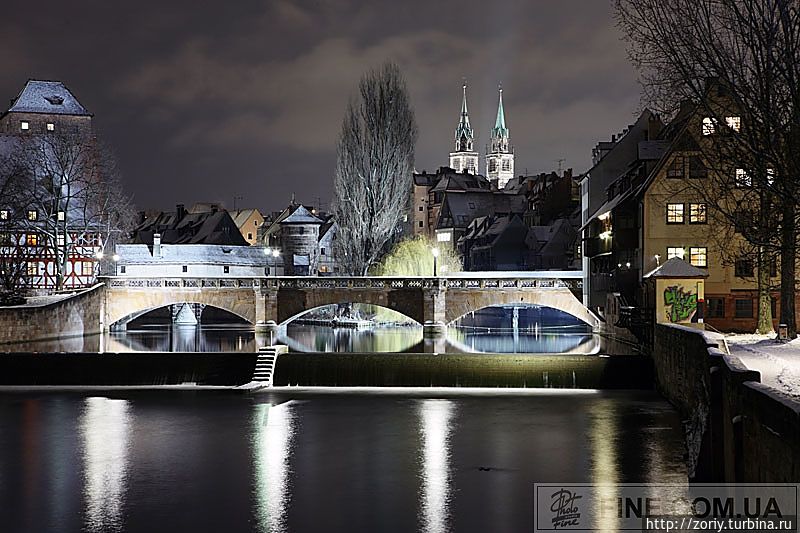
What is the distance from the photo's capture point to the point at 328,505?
2402cm

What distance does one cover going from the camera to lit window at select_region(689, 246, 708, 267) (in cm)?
5788

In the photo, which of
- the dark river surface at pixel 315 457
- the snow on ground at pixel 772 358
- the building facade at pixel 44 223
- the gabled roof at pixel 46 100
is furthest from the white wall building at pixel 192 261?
the snow on ground at pixel 772 358

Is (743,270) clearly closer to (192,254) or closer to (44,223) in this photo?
(44,223)

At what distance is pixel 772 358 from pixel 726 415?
8684 mm

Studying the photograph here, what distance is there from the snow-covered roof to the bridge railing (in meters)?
27.4

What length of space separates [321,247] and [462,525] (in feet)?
392

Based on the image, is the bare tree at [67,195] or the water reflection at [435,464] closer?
the water reflection at [435,464]

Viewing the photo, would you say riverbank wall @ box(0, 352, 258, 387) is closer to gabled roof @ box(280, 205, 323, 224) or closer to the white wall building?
the white wall building

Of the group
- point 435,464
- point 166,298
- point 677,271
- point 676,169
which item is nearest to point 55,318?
point 166,298

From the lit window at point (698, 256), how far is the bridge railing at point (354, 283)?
64.9 ft

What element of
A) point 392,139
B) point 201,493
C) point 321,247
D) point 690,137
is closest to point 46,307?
point 392,139

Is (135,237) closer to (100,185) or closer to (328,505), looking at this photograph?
(100,185)

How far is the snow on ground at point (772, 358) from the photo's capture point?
85.1ft

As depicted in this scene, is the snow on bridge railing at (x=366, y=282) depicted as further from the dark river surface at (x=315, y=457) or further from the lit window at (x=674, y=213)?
the dark river surface at (x=315, y=457)
